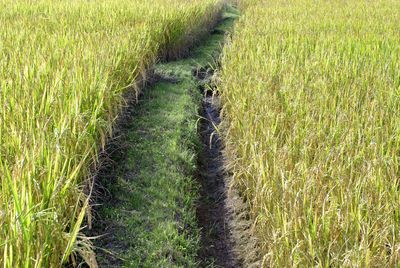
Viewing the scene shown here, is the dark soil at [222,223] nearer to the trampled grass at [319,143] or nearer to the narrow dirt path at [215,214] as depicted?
the narrow dirt path at [215,214]

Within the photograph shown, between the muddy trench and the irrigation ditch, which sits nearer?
the irrigation ditch

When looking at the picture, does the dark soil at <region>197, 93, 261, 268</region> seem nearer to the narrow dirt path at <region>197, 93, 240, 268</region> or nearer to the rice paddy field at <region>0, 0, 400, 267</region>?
the narrow dirt path at <region>197, 93, 240, 268</region>

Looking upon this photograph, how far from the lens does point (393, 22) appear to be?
6.31 metres

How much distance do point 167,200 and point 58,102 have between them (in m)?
1.05

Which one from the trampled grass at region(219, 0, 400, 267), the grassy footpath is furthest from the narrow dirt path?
the trampled grass at region(219, 0, 400, 267)

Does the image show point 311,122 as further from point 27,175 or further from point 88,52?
point 88,52

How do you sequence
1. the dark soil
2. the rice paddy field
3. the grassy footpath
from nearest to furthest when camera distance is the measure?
the rice paddy field → the grassy footpath → the dark soil

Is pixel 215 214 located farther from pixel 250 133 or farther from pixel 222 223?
pixel 250 133

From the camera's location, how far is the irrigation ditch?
2.42 meters

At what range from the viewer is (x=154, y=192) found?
9.64 ft

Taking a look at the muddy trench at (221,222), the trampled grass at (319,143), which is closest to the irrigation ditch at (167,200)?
the muddy trench at (221,222)

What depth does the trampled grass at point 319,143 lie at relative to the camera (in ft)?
5.91

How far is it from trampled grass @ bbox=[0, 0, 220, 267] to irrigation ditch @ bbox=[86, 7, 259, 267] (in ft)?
0.90

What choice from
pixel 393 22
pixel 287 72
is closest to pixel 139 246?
pixel 287 72
